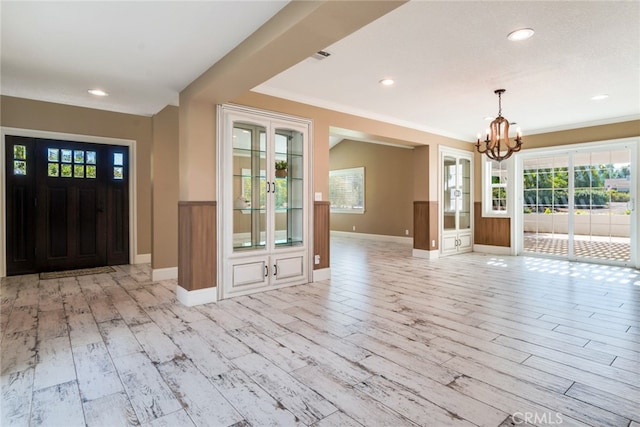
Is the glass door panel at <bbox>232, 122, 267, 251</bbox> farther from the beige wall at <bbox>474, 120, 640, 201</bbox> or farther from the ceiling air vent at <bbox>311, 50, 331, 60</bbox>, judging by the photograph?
the beige wall at <bbox>474, 120, 640, 201</bbox>

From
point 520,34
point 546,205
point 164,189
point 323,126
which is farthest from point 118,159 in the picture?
point 546,205

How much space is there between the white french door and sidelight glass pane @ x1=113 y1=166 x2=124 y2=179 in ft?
25.1

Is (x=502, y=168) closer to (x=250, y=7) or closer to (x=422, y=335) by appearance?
(x=422, y=335)

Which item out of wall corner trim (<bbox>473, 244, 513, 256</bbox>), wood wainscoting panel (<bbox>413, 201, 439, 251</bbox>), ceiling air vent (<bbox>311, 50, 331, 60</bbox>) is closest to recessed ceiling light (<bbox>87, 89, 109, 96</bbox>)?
ceiling air vent (<bbox>311, 50, 331, 60</bbox>)

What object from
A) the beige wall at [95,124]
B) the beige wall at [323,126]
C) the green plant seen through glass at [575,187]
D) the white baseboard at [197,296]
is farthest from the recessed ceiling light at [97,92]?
the green plant seen through glass at [575,187]

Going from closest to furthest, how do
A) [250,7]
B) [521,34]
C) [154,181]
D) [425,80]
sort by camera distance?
[250,7] → [521,34] → [425,80] → [154,181]

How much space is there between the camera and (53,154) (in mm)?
5211

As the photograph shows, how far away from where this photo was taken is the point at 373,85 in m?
4.03

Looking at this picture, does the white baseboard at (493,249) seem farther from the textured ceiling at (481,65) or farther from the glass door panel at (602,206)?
the textured ceiling at (481,65)

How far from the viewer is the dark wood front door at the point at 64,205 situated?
4.92 meters

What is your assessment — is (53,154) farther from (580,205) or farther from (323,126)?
(580,205)

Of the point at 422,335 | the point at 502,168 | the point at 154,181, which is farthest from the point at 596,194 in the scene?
the point at 154,181

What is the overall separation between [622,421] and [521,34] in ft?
8.98

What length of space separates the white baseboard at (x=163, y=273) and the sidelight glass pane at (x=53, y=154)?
247 cm
